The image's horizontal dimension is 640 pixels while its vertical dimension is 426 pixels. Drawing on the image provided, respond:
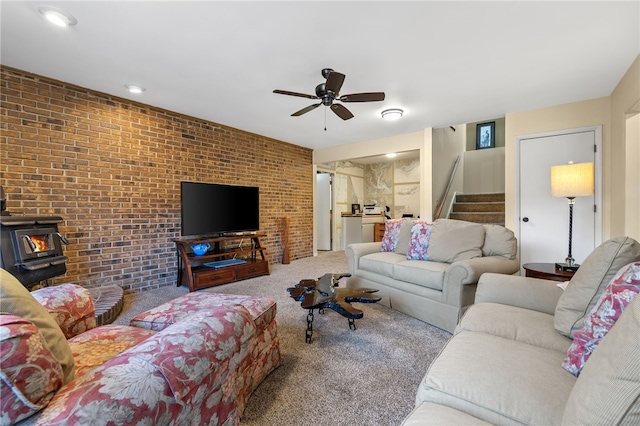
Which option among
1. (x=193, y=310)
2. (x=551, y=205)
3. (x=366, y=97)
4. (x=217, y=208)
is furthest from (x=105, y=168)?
(x=551, y=205)

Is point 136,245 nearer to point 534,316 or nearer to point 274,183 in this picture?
point 274,183

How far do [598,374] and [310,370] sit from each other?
4.83 feet

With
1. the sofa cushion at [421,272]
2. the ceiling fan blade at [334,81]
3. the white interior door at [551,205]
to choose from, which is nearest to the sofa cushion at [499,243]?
the sofa cushion at [421,272]

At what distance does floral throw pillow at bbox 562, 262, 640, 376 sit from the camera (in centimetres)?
95

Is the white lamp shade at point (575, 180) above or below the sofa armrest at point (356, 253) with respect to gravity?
above

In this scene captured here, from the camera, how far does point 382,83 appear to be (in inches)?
113

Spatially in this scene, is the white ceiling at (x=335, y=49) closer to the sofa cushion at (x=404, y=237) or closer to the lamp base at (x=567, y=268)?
the sofa cushion at (x=404, y=237)

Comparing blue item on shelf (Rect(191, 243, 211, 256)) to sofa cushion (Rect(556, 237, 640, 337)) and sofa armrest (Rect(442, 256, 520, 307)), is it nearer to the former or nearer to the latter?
sofa armrest (Rect(442, 256, 520, 307))

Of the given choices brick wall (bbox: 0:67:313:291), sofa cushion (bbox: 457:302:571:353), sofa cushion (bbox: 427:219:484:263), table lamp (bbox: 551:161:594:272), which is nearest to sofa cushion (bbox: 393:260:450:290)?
sofa cushion (bbox: 427:219:484:263)

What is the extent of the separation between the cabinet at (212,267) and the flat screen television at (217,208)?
0.16 metres

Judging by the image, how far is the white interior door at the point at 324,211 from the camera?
6.82 metres

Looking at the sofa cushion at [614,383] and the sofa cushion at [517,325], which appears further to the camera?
the sofa cushion at [517,325]

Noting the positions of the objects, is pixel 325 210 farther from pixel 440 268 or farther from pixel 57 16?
pixel 57 16

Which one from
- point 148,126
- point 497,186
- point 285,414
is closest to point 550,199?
point 497,186
